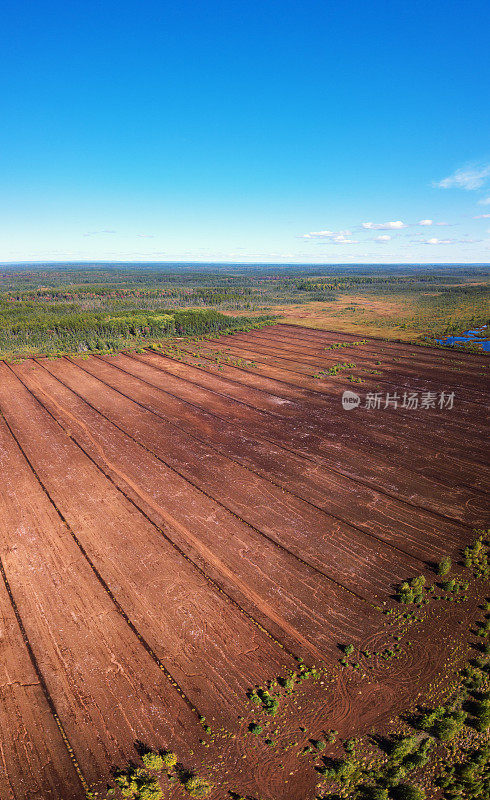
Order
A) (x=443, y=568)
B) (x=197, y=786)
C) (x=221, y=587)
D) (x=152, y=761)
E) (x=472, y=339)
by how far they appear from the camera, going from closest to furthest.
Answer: (x=197, y=786), (x=152, y=761), (x=221, y=587), (x=443, y=568), (x=472, y=339)

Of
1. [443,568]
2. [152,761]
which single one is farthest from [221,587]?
[443,568]

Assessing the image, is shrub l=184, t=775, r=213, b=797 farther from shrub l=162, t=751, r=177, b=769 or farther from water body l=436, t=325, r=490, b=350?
water body l=436, t=325, r=490, b=350

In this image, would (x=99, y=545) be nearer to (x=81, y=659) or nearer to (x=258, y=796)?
(x=81, y=659)

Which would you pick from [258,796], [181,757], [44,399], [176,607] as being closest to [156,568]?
[176,607]

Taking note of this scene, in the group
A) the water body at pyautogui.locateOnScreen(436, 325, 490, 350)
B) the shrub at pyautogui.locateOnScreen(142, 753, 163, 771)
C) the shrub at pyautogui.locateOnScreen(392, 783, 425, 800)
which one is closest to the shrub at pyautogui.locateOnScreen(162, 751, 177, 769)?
the shrub at pyautogui.locateOnScreen(142, 753, 163, 771)

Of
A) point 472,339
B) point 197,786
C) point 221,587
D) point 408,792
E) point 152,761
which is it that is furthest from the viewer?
point 472,339

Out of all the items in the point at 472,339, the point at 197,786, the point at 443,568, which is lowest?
the point at 197,786

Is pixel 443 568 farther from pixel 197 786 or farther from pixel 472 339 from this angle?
pixel 472 339
